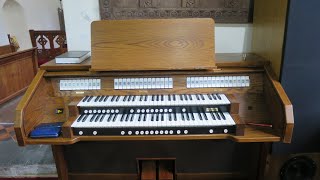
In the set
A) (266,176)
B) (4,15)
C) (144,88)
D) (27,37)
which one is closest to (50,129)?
(144,88)

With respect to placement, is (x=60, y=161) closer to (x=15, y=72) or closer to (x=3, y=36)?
(x=15, y=72)

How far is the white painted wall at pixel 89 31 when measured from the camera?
6.45 feet

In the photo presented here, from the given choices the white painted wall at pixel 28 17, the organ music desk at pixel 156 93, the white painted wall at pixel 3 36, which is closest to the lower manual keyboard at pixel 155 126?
the organ music desk at pixel 156 93

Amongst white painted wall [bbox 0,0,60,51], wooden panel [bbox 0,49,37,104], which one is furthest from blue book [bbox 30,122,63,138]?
white painted wall [bbox 0,0,60,51]

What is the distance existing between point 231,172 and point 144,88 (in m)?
0.97

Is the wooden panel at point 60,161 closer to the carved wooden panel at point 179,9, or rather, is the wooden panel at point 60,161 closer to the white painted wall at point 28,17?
the carved wooden panel at point 179,9

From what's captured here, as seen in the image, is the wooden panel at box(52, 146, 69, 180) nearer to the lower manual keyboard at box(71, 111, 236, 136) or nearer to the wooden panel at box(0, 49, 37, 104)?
the lower manual keyboard at box(71, 111, 236, 136)

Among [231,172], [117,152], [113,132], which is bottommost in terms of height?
[231,172]

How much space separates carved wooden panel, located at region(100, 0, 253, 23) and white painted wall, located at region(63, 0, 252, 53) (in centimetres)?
7

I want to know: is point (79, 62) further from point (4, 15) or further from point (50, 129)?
point (4, 15)

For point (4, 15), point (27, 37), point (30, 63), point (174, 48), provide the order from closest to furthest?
point (174, 48)
point (30, 63)
point (4, 15)
point (27, 37)

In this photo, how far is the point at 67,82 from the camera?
1.65m

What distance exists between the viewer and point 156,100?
155 cm

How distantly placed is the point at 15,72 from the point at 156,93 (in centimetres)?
385
